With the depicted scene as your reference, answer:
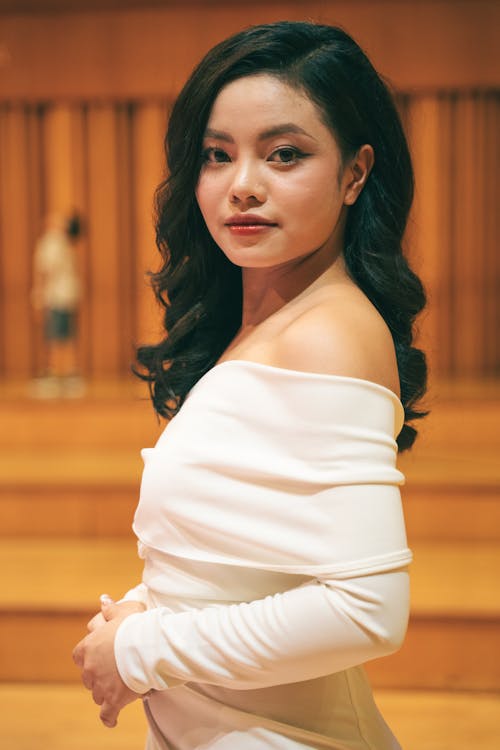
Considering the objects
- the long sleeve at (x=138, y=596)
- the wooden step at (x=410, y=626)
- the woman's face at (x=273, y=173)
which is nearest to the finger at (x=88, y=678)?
the long sleeve at (x=138, y=596)

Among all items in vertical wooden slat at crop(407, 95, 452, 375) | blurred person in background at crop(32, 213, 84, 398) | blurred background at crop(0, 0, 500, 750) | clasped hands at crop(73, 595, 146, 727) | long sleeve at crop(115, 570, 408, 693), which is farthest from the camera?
vertical wooden slat at crop(407, 95, 452, 375)

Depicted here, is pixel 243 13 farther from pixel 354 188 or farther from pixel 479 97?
pixel 354 188

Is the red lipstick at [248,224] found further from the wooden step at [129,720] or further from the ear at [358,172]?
the wooden step at [129,720]

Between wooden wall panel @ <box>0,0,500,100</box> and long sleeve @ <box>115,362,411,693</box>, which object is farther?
wooden wall panel @ <box>0,0,500,100</box>

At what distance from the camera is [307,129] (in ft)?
3.24

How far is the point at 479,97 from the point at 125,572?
5.23 metres

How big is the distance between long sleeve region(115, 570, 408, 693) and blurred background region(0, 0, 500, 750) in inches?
84.1

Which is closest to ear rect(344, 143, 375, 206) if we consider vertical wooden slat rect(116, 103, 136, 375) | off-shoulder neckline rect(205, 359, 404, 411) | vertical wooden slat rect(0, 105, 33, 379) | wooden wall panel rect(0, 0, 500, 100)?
off-shoulder neckline rect(205, 359, 404, 411)

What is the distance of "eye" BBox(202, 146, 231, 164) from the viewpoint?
41.6 inches

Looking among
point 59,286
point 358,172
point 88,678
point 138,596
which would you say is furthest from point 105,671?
point 59,286

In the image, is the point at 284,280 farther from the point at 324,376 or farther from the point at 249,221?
the point at 324,376

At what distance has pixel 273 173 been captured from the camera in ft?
3.27

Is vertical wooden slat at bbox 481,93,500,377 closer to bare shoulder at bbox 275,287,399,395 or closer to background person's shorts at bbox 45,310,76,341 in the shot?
background person's shorts at bbox 45,310,76,341

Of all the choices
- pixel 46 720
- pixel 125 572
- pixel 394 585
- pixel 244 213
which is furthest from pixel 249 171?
pixel 125 572
